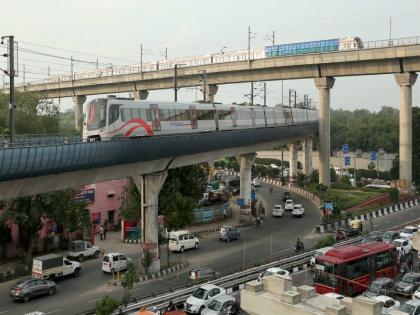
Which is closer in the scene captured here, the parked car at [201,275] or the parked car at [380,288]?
the parked car at [380,288]

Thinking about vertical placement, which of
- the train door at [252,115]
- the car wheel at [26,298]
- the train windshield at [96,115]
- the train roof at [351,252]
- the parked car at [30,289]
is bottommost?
the car wheel at [26,298]

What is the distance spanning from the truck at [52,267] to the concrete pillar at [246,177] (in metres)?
23.3

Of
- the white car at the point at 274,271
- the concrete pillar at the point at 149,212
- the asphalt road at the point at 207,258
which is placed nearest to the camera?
the asphalt road at the point at 207,258

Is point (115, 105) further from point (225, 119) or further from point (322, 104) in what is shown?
point (322, 104)

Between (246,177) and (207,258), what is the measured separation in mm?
17479

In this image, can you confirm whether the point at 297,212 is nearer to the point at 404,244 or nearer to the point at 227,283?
the point at 404,244

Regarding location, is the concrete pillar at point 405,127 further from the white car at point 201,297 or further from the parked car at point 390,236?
the white car at point 201,297

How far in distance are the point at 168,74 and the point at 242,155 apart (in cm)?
3037

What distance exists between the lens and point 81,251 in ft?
121

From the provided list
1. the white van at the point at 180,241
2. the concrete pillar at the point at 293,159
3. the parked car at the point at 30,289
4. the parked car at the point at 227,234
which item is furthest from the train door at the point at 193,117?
the concrete pillar at the point at 293,159

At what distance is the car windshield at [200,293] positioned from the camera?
24650mm

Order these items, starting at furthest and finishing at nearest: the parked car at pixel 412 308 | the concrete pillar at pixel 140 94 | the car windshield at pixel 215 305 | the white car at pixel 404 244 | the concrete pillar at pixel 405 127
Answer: the concrete pillar at pixel 140 94 → the concrete pillar at pixel 405 127 → the white car at pixel 404 244 → the car windshield at pixel 215 305 → the parked car at pixel 412 308

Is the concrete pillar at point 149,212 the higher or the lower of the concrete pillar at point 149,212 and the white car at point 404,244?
the higher

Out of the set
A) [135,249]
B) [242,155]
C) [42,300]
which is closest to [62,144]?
[42,300]
